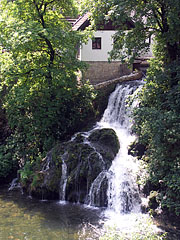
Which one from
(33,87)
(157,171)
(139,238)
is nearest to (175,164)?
(157,171)

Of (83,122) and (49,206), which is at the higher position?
(83,122)

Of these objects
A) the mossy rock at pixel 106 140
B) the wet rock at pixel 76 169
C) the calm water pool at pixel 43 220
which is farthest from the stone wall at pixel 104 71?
the calm water pool at pixel 43 220

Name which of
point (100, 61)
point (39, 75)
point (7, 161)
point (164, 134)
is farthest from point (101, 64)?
point (164, 134)

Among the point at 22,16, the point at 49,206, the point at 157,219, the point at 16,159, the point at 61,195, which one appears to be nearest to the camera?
the point at 157,219

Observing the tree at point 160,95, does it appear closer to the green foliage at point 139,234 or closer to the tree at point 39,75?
the tree at point 39,75

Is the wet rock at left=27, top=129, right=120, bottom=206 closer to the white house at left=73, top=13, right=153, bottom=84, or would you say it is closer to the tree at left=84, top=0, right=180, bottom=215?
the tree at left=84, top=0, right=180, bottom=215

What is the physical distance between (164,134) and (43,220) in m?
5.34

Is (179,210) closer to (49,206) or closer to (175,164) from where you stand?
(175,164)

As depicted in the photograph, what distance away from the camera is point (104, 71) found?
23422mm

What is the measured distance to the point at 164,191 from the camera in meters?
10.7

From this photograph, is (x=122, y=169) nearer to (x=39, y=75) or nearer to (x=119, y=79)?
(x=39, y=75)

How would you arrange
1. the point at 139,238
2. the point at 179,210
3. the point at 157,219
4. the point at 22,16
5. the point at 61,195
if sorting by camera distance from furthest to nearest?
the point at 22,16, the point at 61,195, the point at 157,219, the point at 179,210, the point at 139,238

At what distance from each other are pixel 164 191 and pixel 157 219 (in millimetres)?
1005

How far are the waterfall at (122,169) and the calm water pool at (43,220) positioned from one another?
959mm
